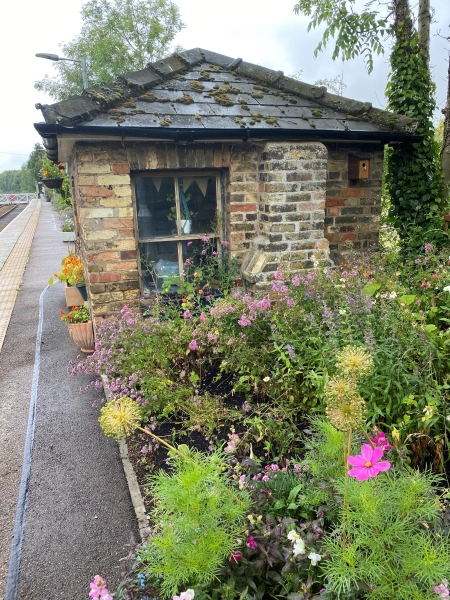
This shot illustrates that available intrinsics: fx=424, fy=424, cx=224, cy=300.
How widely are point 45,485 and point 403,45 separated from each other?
23.3 ft

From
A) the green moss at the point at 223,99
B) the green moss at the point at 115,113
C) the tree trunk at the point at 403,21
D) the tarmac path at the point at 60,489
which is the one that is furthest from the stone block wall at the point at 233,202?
the tree trunk at the point at 403,21

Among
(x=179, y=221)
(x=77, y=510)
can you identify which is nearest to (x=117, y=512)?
(x=77, y=510)

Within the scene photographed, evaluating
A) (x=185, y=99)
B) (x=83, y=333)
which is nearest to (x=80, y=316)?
(x=83, y=333)

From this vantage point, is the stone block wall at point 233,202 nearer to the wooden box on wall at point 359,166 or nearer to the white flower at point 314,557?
the wooden box on wall at point 359,166

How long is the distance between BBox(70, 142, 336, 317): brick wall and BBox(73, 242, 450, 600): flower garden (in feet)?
1.22

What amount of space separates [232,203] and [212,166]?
0.41 meters

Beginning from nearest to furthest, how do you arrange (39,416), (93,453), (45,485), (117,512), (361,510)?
1. (361,510)
2. (117,512)
3. (45,485)
4. (93,453)
5. (39,416)

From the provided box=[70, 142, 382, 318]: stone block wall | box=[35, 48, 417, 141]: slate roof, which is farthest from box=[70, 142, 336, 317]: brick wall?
box=[35, 48, 417, 141]: slate roof

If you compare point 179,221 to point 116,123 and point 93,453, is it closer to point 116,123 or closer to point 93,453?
point 116,123

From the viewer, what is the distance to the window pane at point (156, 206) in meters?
4.24

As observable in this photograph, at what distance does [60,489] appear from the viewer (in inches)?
114

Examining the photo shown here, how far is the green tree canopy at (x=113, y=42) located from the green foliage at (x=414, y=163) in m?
25.2

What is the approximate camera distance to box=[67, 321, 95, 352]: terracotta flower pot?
5078 millimetres

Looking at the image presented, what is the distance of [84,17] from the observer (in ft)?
92.6
